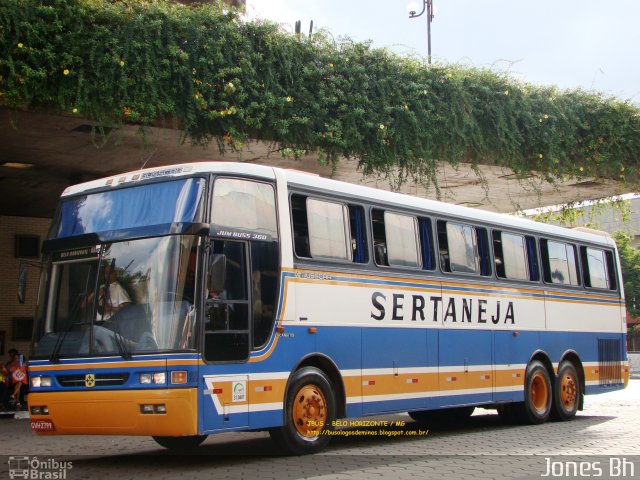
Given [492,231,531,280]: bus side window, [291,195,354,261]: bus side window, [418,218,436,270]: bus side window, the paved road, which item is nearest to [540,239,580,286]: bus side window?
[492,231,531,280]: bus side window

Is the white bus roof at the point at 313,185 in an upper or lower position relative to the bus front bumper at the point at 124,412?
upper

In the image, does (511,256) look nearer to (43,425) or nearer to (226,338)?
(226,338)

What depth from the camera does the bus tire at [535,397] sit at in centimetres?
1639

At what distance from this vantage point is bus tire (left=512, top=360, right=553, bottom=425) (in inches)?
645

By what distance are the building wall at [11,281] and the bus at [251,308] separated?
15903 mm

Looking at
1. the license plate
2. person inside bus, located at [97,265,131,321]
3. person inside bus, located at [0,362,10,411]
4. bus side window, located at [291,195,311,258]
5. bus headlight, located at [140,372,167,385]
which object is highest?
bus side window, located at [291,195,311,258]

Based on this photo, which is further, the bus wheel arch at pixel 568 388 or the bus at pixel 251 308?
the bus wheel arch at pixel 568 388

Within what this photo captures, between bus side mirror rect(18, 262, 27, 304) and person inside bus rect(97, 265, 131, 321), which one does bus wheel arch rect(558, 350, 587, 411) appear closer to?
person inside bus rect(97, 265, 131, 321)

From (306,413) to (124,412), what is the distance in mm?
Answer: 2544

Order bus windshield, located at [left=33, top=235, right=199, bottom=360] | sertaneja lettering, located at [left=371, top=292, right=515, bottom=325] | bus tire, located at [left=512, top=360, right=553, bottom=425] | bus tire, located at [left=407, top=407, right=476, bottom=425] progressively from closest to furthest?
bus windshield, located at [left=33, top=235, right=199, bottom=360] → sertaneja lettering, located at [left=371, top=292, right=515, bottom=325] → bus tire, located at [left=512, top=360, right=553, bottom=425] → bus tire, located at [left=407, top=407, right=476, bottom=425]

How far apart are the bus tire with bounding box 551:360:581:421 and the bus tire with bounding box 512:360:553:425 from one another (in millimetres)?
228

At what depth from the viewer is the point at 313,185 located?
478 inches

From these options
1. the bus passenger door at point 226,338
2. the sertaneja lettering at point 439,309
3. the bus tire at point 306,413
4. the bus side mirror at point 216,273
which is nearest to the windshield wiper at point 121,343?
the bus passenger door at point 226,338

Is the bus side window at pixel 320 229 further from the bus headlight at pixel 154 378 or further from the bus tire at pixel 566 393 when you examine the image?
the bus tire at pixel 566 393
